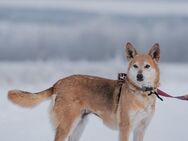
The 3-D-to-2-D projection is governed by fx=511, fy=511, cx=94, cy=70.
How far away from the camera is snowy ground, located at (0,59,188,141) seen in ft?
18.4

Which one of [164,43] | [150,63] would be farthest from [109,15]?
[150,63]

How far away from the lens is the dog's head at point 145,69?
443cm

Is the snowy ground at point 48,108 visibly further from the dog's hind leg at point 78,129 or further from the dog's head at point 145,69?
the dog's head at point 145,69

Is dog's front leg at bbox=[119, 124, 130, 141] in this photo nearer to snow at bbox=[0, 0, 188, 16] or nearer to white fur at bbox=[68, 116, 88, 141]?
white fur at bbox=[68, 116, 88, 141]

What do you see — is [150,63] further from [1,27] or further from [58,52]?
[1,27]

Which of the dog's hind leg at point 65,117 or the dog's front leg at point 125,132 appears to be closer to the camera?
the dog's front leg at point 125,132

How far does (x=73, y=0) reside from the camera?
46.5 feet

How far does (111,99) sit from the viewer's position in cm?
467

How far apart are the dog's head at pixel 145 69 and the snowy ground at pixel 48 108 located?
928 millimetres

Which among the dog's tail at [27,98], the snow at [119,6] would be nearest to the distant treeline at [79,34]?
the snow at [119,6]

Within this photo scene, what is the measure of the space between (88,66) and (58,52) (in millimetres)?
1488

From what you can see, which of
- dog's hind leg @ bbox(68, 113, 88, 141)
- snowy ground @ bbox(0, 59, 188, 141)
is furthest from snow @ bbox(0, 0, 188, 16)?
dog's hind leg @ bbox(68, 113, 88, 141)

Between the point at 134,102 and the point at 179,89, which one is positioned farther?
the point at 179,89

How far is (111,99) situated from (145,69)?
0.46 m
